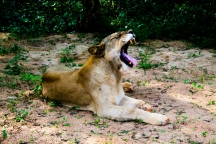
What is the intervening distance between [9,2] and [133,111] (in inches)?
424

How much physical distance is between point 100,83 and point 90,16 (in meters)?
6.45

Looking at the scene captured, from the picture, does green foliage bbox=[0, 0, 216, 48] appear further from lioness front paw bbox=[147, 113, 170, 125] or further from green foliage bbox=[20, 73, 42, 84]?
lioness front paw bbox=[147, 113, 170, 125]

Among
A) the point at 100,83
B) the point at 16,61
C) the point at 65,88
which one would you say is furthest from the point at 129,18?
the point at 100,83

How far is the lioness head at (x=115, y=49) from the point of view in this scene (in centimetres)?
564

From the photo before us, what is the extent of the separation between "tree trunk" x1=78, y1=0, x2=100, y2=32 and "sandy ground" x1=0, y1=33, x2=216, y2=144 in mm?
2488

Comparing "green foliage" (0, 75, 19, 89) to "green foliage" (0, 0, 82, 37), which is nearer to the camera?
"green foliage" (0, 75, 19, 89)

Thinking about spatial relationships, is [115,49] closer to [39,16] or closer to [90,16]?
[90,16]

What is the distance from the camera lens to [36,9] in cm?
1406

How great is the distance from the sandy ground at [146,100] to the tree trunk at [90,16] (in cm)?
249

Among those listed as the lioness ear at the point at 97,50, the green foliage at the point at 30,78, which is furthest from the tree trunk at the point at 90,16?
the lioness ear at the point at 97,50

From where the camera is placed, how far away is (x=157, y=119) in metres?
4.95

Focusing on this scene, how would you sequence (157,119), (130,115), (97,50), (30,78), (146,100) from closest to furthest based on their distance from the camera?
(157,119), (130,115), (97,50), (146,100), (30,78)

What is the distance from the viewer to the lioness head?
564cm

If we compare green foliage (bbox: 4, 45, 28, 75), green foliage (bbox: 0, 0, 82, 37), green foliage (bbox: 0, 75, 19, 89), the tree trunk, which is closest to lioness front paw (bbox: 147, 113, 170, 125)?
green foliage (bbox: 0, 75, 19, 89)
